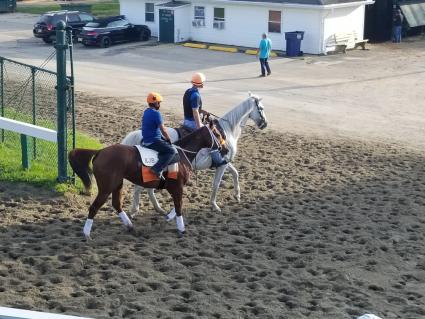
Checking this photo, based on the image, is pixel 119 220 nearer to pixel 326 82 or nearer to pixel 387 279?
pixel 387 279

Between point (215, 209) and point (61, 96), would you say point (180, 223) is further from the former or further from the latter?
point (61, 96)

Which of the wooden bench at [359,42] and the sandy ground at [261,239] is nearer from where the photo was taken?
the sandy ground at [261,239]

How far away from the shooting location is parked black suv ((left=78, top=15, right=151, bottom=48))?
40.1m

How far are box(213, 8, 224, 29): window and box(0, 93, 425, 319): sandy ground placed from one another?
23488 mm

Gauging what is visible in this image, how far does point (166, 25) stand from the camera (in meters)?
Answer: 41.3

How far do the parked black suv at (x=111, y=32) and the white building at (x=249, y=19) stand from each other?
3.57ft

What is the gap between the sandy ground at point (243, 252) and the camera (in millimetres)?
10380

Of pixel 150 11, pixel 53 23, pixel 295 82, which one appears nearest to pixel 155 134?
pixel 295 82

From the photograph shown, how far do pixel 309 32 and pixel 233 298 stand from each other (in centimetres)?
2818

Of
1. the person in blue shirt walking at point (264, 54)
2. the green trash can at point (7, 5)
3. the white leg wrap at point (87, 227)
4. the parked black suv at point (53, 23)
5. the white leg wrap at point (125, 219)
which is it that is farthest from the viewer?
the green trash can at point (7, 5)

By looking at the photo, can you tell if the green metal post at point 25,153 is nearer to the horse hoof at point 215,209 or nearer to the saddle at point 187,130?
the saddle at point 187,130

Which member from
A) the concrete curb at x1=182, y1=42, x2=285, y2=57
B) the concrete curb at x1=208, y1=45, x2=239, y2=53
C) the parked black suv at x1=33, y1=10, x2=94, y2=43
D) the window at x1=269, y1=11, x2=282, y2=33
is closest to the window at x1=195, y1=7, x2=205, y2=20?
the concrete curb at x1=182, y1=42, x2=285, y2=57

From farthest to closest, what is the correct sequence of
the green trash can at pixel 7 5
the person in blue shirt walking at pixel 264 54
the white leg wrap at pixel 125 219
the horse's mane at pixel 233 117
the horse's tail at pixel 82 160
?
the green trash can at pixel 7 5 → the person in blue shirt walking at pixel 264 54 → the horse's mane at pixel 233 117 → the white leg wrap at pixel 125 219 → the horse's tail at pixel 82 160

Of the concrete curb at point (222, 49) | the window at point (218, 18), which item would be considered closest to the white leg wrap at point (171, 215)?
the concrete curb at point (222, 49)
